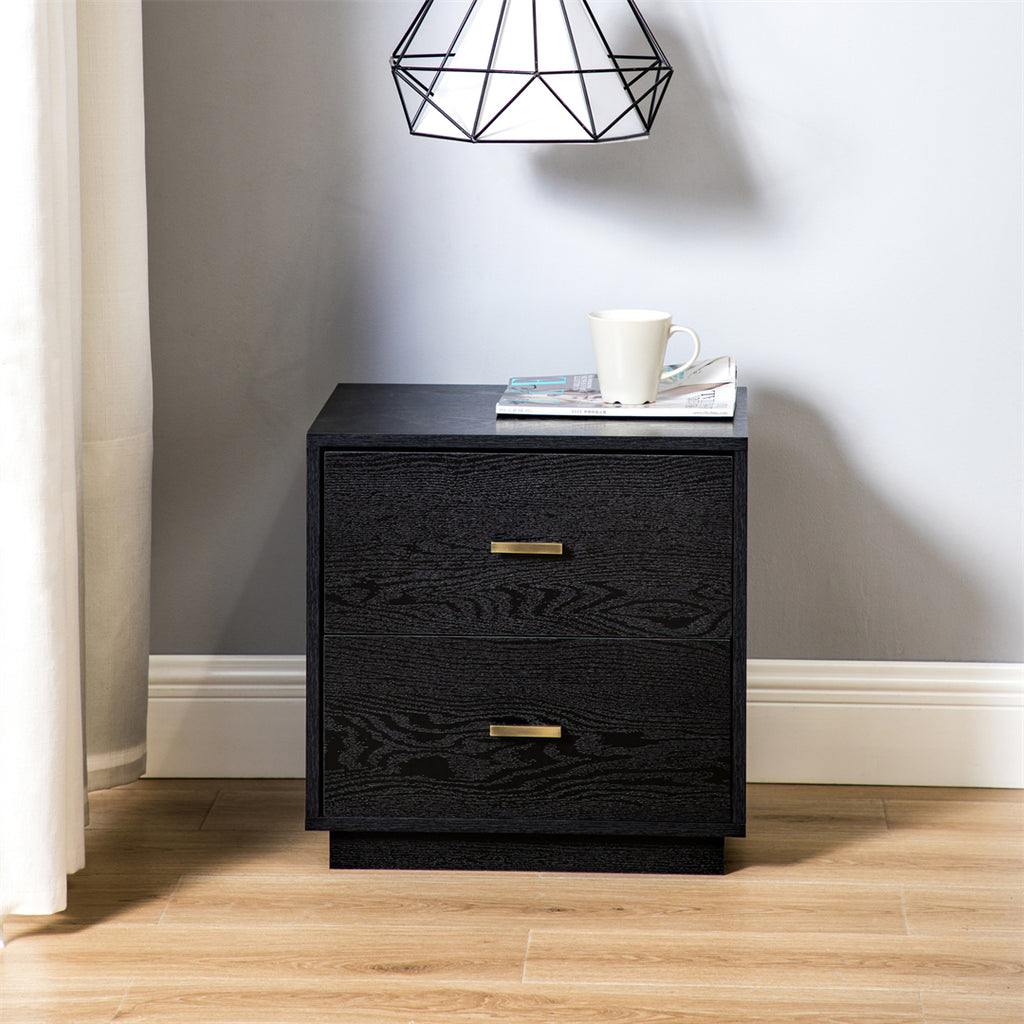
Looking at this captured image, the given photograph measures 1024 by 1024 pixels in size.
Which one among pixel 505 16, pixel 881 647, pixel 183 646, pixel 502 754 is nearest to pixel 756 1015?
pixel 502 754

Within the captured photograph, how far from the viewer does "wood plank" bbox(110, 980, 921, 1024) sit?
133 cm

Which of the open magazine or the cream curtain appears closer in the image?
the cream curtain

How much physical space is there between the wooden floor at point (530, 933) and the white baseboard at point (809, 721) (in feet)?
0.32

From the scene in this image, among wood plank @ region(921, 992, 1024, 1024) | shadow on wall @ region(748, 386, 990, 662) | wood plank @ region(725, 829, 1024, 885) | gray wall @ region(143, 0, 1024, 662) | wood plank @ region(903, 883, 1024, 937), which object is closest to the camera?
wood plank @ region(921, 992, 1024, 1024)

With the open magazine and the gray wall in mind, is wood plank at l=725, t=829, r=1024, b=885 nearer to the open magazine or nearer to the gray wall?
the gray wall

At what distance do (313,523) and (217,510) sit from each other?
0.39 metres

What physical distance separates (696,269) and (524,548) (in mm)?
512

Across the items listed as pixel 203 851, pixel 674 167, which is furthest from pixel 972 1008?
pixel 674 167

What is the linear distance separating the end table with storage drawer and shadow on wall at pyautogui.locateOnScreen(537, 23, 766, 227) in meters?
0.33

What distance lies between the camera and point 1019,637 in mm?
1866

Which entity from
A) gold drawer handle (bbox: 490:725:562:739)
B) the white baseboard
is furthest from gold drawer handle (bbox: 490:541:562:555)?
the white baseboard

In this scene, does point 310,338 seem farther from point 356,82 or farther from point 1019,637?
point 1019,637

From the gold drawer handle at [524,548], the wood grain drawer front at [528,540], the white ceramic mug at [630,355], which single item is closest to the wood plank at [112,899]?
the wood grain drawer front at [528,540]

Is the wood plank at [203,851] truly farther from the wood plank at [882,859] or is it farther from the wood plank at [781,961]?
the wood plank at [882,859]
